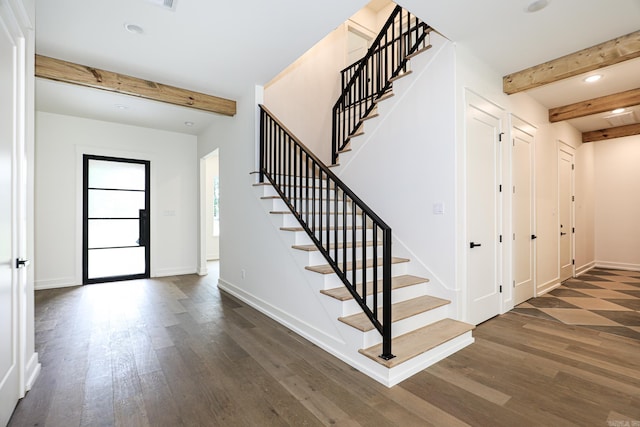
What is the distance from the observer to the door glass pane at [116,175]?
5.45m

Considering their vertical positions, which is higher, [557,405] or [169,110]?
[169,110]

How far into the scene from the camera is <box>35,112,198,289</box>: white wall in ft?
16.4

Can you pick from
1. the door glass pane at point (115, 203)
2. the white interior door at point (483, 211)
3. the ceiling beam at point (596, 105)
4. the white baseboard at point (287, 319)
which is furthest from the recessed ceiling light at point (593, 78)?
the door glass pane at point (115, 203)

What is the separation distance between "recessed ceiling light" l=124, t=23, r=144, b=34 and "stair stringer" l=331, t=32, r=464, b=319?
2.54 meters

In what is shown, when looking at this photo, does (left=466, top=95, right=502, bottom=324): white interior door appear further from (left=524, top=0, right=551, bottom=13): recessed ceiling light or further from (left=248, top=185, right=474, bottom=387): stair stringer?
(left=524, top=0, right=551, bottom=13): recessed ceiling light

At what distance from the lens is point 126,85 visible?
146 inches

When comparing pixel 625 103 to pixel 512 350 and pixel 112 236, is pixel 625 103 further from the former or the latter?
pixel 112 236

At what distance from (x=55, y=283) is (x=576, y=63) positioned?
7.71 meters

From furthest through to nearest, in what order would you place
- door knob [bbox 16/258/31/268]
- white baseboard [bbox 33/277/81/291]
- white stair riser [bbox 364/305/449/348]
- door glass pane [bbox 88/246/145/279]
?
1. door glass pane [bbox 88/246/145/279]
2. white baseboard [bbox 33/277/81/291]
3. white stair riser [bbox 364/305/449/348]
4. door knob [bbox 16/258/31/268]

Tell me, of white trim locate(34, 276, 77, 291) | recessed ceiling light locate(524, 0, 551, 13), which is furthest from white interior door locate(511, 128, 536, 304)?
white trim locate(34, 276, 77, 291)

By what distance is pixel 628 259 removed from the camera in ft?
21.2

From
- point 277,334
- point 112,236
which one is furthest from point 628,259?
point 112,236

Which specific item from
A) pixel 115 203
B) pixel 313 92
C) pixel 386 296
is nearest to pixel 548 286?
pixel 386 296

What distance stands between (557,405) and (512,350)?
791 mm
